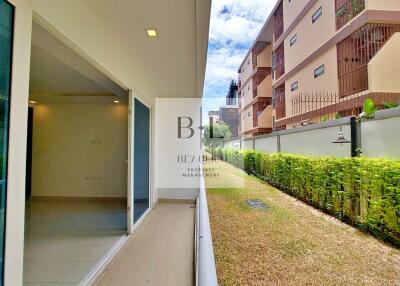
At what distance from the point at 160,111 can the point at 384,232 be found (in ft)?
15.6

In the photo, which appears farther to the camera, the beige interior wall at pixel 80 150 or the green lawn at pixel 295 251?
the beige interior wall at pixel 80 150

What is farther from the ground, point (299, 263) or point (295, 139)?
point (295, 139)

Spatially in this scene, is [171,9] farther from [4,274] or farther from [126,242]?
[126,242]

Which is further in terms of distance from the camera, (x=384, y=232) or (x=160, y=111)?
(x=160, y=111)

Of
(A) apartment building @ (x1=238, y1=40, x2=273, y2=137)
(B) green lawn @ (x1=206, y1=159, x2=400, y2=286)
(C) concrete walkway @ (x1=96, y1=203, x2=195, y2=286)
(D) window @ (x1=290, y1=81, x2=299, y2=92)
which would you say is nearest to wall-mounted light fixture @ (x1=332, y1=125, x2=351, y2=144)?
(B) green lawn @ (x1=206, y1=159, x2=400, y2=286)

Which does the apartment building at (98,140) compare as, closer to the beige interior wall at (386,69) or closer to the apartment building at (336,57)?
the apartment building at (336,57)

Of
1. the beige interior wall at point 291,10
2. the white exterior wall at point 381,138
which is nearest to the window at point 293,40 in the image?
the beige interior wall at point 291,10

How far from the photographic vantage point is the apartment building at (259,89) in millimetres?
14185

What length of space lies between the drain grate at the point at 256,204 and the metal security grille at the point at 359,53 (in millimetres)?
4528

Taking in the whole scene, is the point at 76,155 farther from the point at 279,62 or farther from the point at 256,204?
the point at 279,62

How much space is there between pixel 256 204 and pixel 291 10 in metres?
9.36

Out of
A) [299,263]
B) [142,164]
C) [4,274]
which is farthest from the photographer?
[142,164]

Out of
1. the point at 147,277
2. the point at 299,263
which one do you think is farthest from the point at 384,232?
the point at 147,277

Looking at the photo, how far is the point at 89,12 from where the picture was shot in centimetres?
219
